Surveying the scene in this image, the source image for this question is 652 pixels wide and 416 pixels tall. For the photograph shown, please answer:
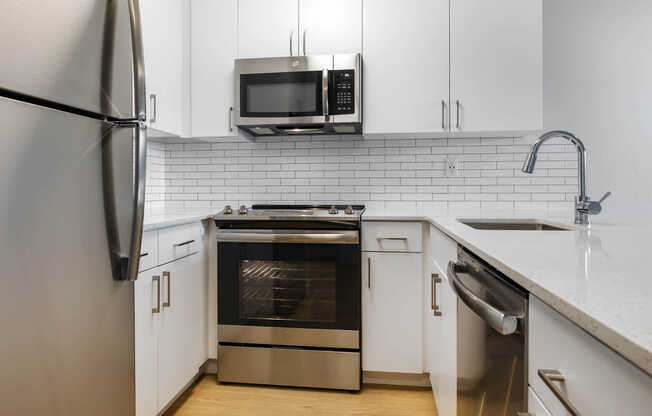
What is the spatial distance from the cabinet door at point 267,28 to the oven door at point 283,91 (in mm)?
119

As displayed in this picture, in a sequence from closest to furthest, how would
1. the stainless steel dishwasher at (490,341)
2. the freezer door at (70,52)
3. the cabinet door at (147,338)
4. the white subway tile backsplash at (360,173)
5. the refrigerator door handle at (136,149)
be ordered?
the stainless steel dishwasher at (490,341) → the freezer door at (70,52) → the refrigerator door handle at (136,149) → the cabinet door at (147,338) → the white subway tile backsplash at (360,173)

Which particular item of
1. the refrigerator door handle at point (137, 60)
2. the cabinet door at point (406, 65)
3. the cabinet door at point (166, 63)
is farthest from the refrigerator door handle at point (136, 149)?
the cabinet door at point (406, 65)

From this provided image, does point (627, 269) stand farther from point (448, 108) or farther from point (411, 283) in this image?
point (448, 108)

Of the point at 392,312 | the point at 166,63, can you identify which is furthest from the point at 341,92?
the point at 392,312

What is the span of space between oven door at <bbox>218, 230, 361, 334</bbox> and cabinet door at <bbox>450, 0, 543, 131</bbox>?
41.1 inches

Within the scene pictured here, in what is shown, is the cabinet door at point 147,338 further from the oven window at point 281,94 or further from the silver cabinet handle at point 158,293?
the oven window at point 281,94

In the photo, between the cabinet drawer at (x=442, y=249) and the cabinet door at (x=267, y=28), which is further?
the cabinet door at (x=267, y=28)

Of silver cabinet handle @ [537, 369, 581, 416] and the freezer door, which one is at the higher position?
the freezer door

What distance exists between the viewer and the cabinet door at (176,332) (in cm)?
175

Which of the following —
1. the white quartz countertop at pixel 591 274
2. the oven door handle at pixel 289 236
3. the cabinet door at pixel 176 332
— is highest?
the white quartz countertop at pixel 591 274

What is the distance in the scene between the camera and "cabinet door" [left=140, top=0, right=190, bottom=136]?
202 cm

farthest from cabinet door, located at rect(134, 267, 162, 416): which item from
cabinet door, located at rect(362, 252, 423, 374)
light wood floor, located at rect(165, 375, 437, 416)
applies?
cabinet door, located at rect(362, 252, 423, 374)

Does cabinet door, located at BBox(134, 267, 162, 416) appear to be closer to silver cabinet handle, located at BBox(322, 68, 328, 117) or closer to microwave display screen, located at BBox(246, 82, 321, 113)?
microwave display screen, located at BBox(246, 82, 321, 113)

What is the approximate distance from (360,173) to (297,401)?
4.75ft
